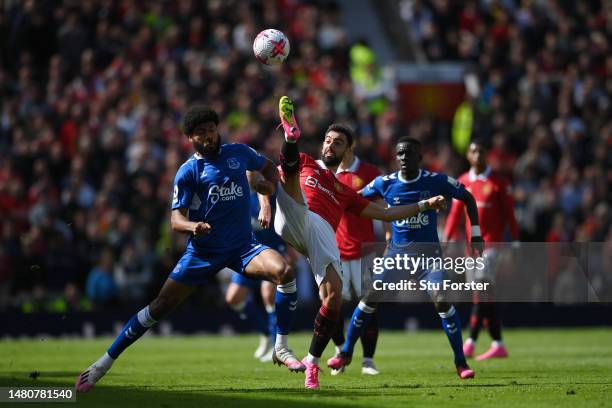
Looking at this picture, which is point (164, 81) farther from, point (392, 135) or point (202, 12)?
point (392, 135)

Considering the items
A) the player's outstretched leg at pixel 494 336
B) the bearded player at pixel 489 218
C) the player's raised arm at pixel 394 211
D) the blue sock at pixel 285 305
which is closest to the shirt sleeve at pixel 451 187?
the player's raised arm at pixel 394 211

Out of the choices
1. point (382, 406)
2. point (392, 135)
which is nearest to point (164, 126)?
point (392, 135)

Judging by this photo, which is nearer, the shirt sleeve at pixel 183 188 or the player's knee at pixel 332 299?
the shirt sleeve at pixel 183 188

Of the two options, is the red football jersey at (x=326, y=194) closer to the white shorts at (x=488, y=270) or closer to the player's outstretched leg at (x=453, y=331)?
the player's outstretched leg at (x=453, y=331)

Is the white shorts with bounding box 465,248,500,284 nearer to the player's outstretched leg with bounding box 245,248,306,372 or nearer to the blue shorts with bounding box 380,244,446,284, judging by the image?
the blue shorts with bounding box 380,244,446,284

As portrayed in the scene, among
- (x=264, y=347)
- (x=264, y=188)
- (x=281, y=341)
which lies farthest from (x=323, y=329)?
(x=264, y=347)

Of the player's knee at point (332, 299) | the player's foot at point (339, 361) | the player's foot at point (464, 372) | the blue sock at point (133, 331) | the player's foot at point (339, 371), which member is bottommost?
the player's foot at point (339, 371)

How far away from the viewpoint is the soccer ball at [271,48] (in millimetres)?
12359

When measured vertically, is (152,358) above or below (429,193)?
below

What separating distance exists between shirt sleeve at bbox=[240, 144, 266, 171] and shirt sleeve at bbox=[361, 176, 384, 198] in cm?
214

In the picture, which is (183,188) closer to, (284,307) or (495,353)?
(284,307)

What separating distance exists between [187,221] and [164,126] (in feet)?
43.8

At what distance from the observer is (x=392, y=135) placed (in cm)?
2569

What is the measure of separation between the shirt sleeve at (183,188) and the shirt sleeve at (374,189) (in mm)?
2931
